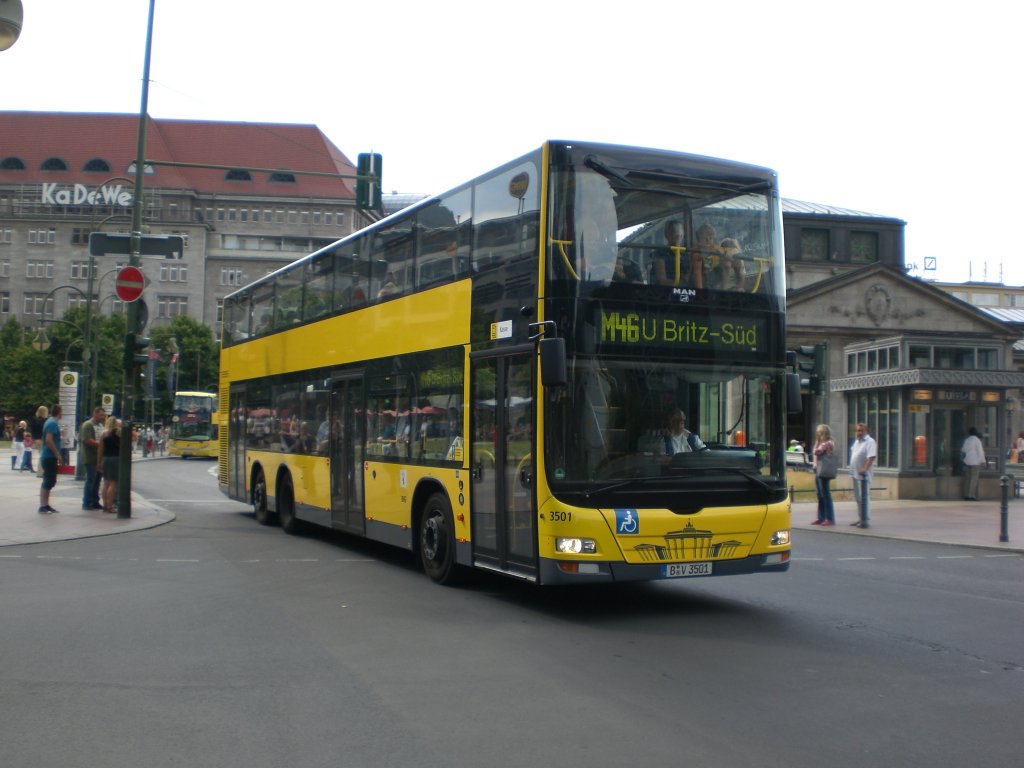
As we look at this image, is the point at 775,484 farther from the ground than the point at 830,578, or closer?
farther from the ground

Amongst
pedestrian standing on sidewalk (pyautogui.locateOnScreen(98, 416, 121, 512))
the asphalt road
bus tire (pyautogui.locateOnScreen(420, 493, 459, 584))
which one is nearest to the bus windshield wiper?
the asphalt road

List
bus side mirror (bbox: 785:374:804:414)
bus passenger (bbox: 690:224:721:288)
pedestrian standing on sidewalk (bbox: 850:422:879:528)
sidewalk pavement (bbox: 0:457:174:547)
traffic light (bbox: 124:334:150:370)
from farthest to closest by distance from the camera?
pedestrian standing on sidewalk (bbox: 850:422:879:528)
traffic light (bbox: 124:334:150:370)
sidewalk pavement (bbox: 0:457:174:547)
bus side mirror (bbox: 785:374:804:414)
bus passenger (bbox: 690:224:721:288)

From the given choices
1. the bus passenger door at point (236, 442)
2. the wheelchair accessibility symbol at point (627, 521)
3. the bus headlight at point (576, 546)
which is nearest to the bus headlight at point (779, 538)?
the wheelchair accessibility symbol at point (627, 521)

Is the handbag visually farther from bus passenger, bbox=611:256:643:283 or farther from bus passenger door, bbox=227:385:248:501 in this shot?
bus passenger, bbox=611:256:643:283

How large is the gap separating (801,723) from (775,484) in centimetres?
403

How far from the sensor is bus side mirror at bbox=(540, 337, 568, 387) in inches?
359

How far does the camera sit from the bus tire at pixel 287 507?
1777 centimetres

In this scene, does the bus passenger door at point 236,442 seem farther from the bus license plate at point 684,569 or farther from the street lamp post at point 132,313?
the bus license plate at point 684,569

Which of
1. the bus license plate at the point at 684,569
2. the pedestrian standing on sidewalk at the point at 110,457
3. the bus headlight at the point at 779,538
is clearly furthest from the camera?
the pedestrian standing on sidewalk at the point at 110,457

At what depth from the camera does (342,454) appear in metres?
15.2

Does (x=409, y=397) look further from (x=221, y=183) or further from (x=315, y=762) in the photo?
(x=221, y=183)

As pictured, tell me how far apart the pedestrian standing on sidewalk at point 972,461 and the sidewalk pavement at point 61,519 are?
18.8 m

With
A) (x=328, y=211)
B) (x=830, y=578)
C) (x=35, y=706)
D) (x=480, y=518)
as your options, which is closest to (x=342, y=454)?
(x=480, y=518)

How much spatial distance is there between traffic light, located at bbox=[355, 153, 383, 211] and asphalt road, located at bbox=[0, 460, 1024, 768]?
837 centimetres
